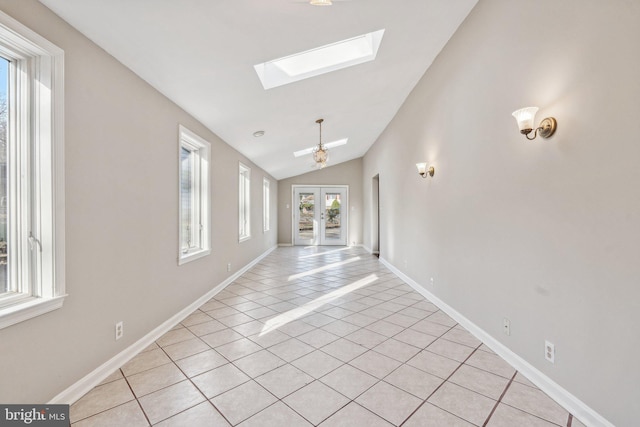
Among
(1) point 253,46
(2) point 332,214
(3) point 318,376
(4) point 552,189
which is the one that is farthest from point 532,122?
(2) point 332,214

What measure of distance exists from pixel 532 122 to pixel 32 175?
3.12m

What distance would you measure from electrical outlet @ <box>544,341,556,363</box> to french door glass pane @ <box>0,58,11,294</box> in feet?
10.8

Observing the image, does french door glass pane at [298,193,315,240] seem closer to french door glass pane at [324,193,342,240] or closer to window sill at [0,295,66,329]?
french door glass pane at [324,193,342,240]

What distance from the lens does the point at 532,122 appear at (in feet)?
6.33

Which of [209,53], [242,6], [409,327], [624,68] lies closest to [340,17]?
[242,6]

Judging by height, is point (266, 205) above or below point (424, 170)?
below

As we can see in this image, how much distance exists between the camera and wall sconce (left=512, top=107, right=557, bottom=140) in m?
1.84

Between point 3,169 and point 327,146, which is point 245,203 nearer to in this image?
point 327,146

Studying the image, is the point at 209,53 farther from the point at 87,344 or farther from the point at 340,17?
the point at 87,344

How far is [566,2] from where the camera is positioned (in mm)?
1749

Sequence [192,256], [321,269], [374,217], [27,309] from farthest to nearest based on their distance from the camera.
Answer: [374,217], [321,269], [192,256], [27,309]

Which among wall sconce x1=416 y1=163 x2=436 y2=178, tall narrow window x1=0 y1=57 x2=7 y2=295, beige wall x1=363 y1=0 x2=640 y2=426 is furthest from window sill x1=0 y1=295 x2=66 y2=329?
wall sconce x1=416 y1=163 x2=436 y2=178

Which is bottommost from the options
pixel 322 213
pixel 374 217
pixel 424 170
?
pixel 374 217

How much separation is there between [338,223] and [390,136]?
4.46 m
